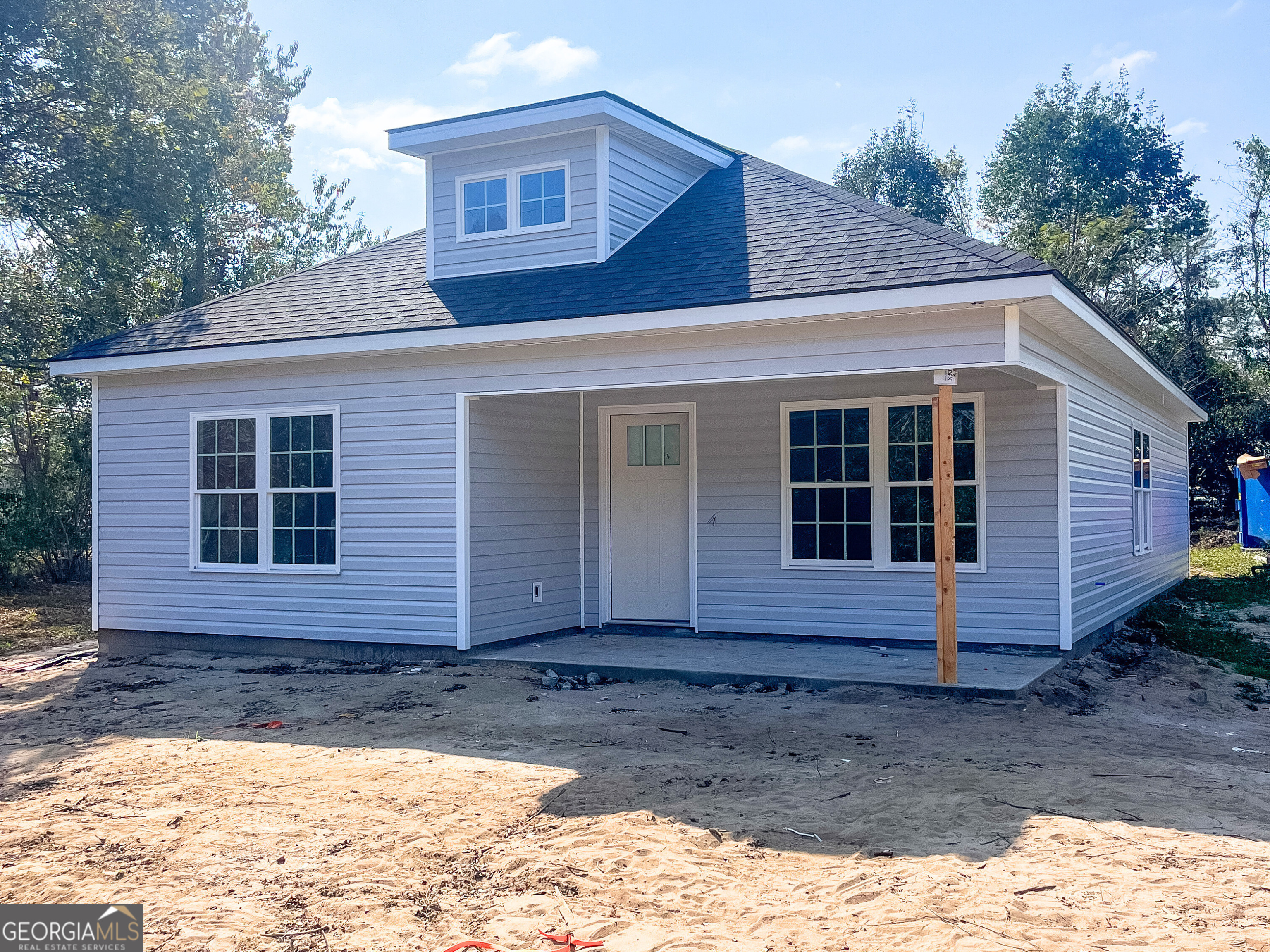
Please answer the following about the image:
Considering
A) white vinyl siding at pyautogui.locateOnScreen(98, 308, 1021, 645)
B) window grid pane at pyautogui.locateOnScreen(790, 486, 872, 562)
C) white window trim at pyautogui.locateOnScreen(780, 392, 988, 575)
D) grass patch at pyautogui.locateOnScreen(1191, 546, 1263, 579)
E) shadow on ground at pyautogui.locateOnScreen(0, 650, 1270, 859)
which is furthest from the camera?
grass patch at pyautogui.locateOnScreen(1191, 546, 1263, 579)

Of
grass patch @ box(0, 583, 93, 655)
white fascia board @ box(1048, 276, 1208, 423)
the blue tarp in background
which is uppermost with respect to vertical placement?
white fascia board @ box(1048, 276, 1208, 423)

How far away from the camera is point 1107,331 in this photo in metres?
9.12

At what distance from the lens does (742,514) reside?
10.6 m

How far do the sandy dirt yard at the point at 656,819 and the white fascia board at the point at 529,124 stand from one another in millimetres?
5419

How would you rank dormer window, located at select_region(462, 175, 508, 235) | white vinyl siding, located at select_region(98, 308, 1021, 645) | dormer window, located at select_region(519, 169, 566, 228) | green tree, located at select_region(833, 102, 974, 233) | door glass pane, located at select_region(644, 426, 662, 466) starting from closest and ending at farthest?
white vinyl siding, located at select_region(98, 308, 1021, 645)
dormer window, located at select_region(519, 169, 566, 228)
dormer window, located at select_region(462, 175, 508, 235)
door glass pane, located at select_region(644, 426, 662, 466)
green tree, located at select_region(833, 102, 974, 233)

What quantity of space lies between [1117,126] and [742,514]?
28.7 metres

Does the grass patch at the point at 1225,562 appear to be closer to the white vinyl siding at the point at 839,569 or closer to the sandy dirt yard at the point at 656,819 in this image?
the white vinyl siding at the point at 839,569

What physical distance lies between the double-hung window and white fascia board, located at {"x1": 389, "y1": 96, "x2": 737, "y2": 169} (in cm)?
667

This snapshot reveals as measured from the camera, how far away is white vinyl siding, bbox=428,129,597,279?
10555 mm

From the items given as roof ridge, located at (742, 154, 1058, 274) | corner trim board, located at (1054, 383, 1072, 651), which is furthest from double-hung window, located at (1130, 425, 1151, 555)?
roof ridge, located at (742, 154, 1058, 274)

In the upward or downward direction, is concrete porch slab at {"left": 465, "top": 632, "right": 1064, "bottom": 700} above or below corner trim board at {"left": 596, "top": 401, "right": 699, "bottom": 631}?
below

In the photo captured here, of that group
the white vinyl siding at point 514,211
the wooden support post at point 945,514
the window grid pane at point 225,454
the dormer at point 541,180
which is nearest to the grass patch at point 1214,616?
the wooden support post at point 945,514

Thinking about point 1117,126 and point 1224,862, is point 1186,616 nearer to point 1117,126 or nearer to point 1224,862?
point 1224,862

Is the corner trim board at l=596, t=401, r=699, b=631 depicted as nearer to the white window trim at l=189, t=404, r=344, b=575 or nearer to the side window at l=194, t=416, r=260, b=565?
the white window trim at l=189, t=404, r=344, b=575
